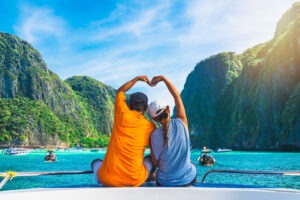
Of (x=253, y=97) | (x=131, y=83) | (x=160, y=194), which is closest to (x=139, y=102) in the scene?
(x=131, y=83)

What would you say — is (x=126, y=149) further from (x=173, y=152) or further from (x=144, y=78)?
(x=144, y=78)

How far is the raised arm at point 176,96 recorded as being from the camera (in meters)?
2.46

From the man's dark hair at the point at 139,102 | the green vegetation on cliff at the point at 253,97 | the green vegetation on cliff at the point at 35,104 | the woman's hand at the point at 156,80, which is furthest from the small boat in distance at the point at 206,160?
the green vegetation on cliff at the point at 35,104

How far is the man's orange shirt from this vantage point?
2.33 m

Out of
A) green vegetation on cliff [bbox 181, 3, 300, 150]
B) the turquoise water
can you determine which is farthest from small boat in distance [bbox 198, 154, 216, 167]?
green vegetation on cliff [bbox 181, 3, 300, 150]

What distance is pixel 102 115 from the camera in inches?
5330

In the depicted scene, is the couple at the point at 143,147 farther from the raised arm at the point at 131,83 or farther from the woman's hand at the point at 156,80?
the woman's hand at the point at 156,80

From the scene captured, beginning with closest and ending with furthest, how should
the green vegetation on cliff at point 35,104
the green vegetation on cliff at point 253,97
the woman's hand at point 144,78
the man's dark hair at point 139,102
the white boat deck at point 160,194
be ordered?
the white boat deck at point 160,194 < the man's dark hair at point 139,102 < the woman's hand at point 144,78 < the green vegetation on cliff at point 253,97 < the green vegetation on cliff at point 35,104

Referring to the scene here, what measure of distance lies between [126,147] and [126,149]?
1 centimetres

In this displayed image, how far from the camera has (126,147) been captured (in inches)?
91.7

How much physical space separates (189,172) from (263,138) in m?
64.5

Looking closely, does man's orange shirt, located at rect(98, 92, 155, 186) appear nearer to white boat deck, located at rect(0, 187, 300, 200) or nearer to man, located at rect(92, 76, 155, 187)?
man, located at rect(92, 76, 155, 187)

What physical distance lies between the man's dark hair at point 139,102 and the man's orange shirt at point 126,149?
56 mm

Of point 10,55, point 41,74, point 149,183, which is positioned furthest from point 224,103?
point 149,183
